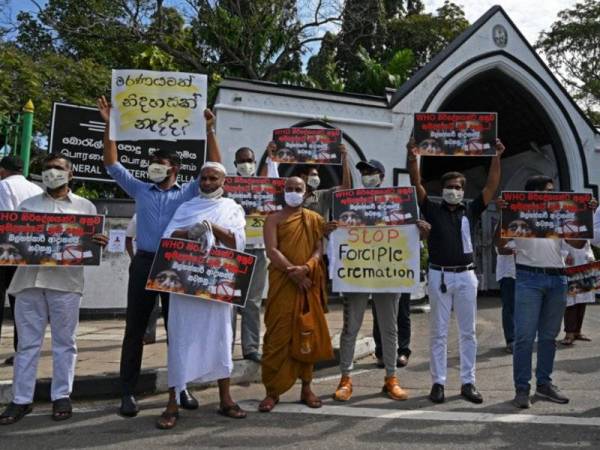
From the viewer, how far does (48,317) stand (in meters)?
4.57

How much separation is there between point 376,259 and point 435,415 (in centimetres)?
142

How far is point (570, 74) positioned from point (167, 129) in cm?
2681

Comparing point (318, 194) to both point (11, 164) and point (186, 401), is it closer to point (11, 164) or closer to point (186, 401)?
point (186, 401)

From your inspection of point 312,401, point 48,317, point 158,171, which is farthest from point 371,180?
point 48,317

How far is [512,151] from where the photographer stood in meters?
17.9

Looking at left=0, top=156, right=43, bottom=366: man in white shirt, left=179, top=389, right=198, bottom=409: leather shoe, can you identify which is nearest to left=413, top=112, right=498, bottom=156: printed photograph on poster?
left=179, top=389, right=198, bottom=409: leather shoe

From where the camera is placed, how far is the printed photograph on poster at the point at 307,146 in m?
6.96

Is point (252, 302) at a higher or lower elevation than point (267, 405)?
higher

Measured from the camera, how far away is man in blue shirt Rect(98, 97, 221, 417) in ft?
15.1

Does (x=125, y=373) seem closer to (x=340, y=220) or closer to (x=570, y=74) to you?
(x=340, y=220)

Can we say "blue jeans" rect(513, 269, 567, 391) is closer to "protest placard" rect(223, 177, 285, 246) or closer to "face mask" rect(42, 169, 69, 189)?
"protest placard" rect(223, 177, 285, 246)

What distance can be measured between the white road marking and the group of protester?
0.16m

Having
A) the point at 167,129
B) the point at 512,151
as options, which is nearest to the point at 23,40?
the point at 512,151

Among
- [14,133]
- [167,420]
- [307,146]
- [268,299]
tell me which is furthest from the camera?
[14,133]
